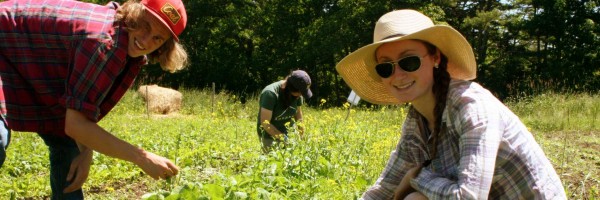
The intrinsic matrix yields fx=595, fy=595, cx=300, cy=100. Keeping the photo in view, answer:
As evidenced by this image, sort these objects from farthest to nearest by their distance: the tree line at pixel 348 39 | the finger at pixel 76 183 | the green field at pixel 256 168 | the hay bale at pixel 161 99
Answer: the tree line at pixel 348 39 < the hay bale at pixel 161 99 < the green field at pixel 256 168 < the finger at pixel 76 183

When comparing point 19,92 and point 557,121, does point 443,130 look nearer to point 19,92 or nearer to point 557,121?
point 19,92

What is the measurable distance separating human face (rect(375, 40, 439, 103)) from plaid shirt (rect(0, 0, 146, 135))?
110cm

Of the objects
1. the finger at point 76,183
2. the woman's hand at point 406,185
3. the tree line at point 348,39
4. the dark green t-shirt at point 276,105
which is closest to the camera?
the woman's hand at point 406,185

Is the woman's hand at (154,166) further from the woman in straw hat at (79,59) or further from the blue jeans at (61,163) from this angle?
the blue jeans at (61,163)

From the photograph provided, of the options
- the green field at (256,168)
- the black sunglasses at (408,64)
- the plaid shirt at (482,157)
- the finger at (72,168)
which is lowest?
the green field at (256,168)

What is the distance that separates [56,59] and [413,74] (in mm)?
1516

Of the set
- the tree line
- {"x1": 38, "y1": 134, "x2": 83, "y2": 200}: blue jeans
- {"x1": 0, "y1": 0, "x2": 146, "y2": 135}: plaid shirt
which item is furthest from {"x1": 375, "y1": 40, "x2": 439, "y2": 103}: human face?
the tree line

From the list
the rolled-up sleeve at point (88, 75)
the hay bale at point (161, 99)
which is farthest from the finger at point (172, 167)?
the hay bale at point (161, 99)

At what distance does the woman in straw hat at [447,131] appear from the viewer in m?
1.94

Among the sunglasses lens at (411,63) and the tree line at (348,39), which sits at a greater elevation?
the sunglasses lens at (411,63)

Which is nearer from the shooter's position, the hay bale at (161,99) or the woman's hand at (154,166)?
the woman's hand at (154,166)

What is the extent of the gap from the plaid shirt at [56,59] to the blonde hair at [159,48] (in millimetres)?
42

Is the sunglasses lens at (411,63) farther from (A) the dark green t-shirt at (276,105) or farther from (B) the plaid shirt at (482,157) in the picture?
(A) the dark green t-shirt at (276,105)

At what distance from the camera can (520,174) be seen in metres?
2.08
